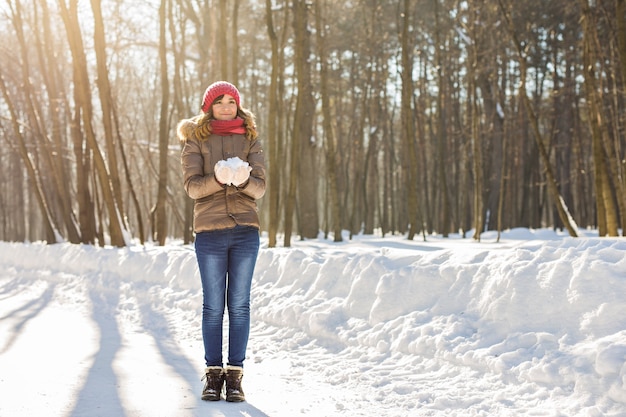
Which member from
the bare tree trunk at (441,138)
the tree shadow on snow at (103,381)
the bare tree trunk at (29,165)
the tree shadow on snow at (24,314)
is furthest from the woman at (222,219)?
the bare tree trunk at (29,165)

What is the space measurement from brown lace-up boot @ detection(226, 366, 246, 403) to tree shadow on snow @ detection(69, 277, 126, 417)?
26.6 inches

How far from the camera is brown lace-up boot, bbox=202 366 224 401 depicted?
12.9 feet

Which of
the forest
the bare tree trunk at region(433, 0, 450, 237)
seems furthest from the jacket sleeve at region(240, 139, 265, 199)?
the bare tree trunk at region(433, 0, 450, 237)

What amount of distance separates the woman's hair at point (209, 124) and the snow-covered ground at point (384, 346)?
1.72 meters

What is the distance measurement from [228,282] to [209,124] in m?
1.07

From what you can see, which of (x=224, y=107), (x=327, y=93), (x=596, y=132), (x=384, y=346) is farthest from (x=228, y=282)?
(x=327, y=93)

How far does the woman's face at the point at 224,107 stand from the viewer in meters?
4.07

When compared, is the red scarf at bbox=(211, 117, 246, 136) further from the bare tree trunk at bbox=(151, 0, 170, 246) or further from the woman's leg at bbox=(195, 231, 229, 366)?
the bare tree trunk at bbox=(151, 0, 170, 246)

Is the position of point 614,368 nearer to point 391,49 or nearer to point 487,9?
point 487,9

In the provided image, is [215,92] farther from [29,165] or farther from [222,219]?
[29,165]

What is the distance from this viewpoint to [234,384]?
157 inches

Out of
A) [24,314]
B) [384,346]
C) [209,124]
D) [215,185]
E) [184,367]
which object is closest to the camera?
[215,185]

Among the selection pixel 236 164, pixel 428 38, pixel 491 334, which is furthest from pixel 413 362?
pixel 428 38

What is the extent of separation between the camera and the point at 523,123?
21906 millimetres
